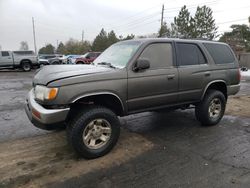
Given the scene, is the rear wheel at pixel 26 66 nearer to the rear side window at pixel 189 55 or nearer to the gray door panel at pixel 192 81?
the rear side window at pixel 189 55

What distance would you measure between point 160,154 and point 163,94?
110cm

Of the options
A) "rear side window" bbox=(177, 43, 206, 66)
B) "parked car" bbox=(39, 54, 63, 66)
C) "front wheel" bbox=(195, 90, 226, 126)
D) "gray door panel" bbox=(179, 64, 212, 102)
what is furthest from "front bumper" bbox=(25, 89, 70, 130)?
"parked car" bbox=(39, 54, 63, 66)

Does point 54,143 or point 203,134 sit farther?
point 203,134

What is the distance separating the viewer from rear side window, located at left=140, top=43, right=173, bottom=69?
4.23 metres

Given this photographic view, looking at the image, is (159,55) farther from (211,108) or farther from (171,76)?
(211,108)

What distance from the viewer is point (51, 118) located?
3.25 meters

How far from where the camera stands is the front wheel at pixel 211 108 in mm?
5086

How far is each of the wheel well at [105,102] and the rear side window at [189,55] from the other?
1557 mm

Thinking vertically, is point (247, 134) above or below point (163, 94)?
below

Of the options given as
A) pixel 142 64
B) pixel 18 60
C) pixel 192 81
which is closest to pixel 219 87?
pixel 192 81

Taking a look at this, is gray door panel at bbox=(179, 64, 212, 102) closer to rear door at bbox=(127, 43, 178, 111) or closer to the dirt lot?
rear door at bbox=(127, 43, 178, 111)

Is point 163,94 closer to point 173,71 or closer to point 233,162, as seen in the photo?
point 173,71

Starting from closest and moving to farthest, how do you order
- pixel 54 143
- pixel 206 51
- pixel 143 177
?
pixel 143 177 < pixel 54 143 < pixel 206 51

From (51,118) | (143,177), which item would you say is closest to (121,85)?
(51,118)
